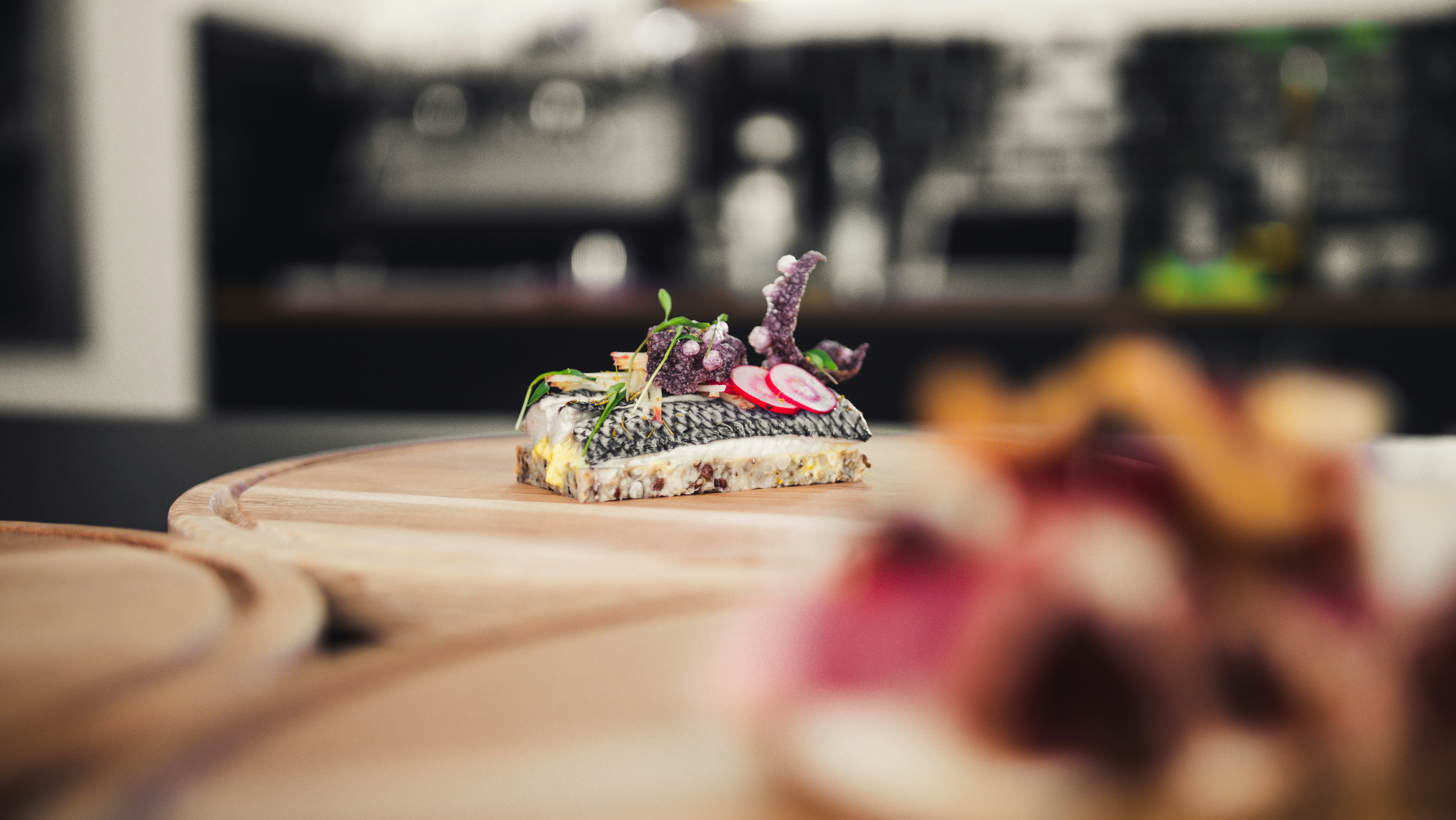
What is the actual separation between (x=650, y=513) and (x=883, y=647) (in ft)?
2.07

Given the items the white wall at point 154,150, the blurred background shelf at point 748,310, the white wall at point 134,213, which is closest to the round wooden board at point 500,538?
the blurred background shelf at point 748,310

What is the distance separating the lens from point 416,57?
5074 mm

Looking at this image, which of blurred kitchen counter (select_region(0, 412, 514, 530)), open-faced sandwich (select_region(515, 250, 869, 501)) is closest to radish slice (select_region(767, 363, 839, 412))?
open-faced sandwich (select_region(515, 250, 869, 501))

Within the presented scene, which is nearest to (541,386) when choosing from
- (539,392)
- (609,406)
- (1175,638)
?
(539,392)

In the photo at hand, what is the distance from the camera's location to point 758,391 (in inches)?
44.3

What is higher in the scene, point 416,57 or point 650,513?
point 416,57

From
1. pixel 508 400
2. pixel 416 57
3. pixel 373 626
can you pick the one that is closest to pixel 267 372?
pixel 508 400

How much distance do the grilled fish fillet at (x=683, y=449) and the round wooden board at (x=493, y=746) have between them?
1.83 ft

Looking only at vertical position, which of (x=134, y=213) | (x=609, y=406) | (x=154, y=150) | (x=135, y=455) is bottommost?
(x=135, y=455)

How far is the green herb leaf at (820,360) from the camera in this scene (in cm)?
124

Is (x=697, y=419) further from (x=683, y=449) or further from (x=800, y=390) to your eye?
(x=800, y=390)

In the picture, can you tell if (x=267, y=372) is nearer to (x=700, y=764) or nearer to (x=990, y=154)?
(x=990, y=154)

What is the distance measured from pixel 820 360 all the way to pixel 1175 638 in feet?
3.28

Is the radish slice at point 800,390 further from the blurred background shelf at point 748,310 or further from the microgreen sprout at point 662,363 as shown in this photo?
the blurred background shelf at point 748,310
